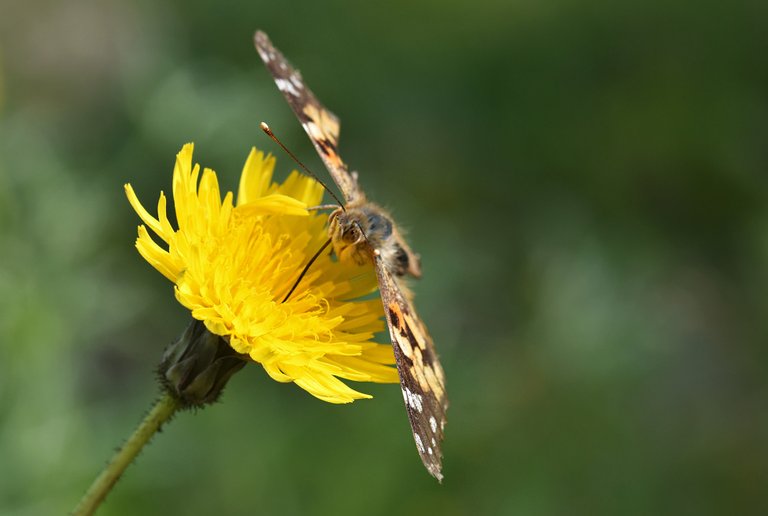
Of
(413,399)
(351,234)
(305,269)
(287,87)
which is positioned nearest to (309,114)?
(287,87)

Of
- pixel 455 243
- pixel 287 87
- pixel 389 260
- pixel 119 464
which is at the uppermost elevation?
pixel 287 87

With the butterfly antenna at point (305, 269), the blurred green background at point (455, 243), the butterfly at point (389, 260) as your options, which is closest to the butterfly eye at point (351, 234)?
the butterfly at point (389, 260)

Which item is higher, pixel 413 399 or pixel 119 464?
pixel 119 464

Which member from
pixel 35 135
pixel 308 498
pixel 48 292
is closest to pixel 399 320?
pixel 308 498

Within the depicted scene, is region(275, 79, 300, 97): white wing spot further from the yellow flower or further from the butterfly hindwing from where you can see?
the butterfly hindwing

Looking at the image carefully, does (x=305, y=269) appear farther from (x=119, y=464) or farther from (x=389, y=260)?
(x=119, y=464)

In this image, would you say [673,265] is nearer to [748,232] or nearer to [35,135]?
[748,232]
